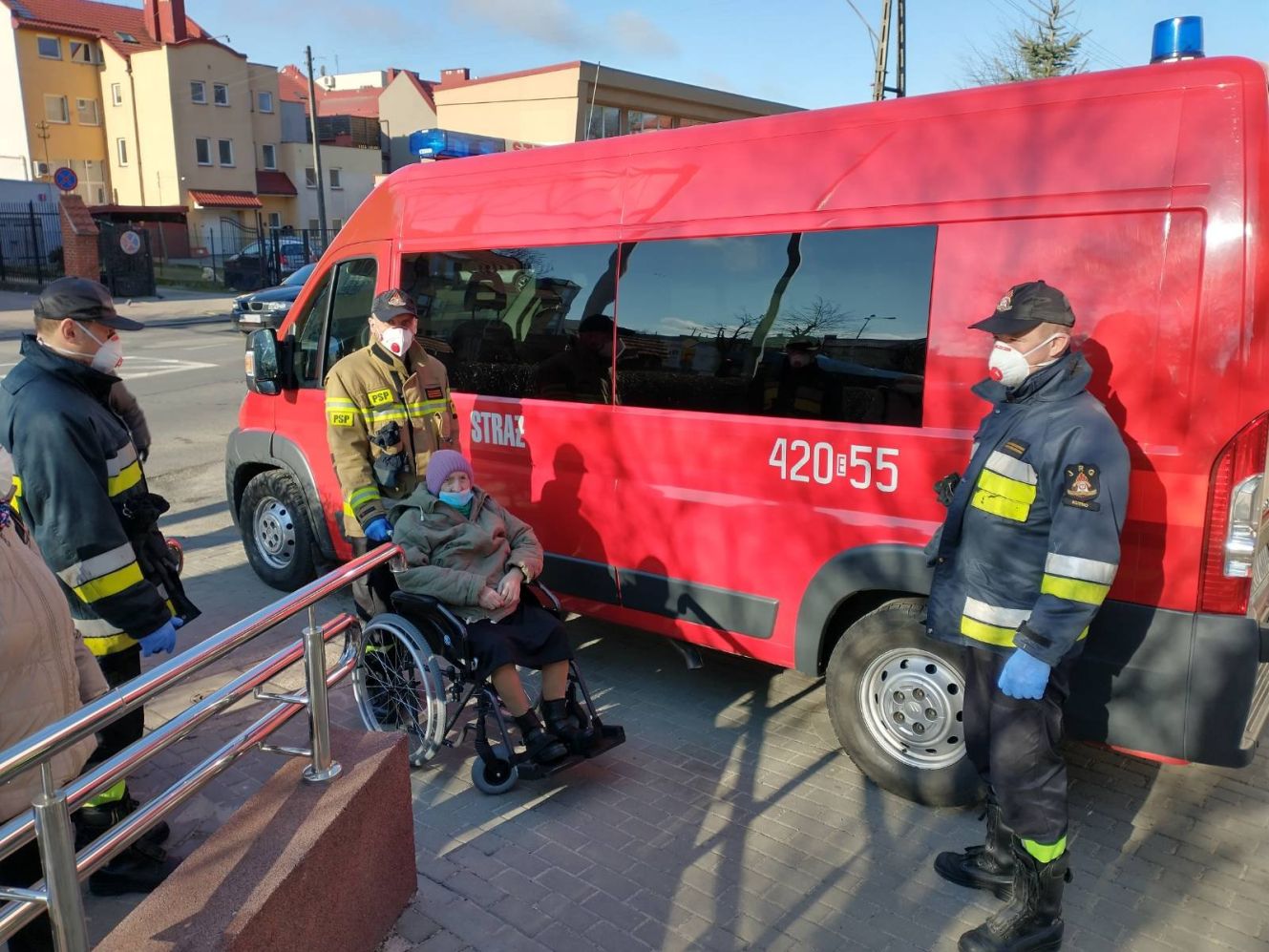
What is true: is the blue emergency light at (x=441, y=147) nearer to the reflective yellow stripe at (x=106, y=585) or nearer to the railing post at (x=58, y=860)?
the reflective yellow stripe at (x=106, y=585)

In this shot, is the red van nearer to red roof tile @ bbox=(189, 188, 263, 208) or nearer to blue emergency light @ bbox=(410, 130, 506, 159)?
blue emergency light @ bbox=(410, 130, 506, 159)

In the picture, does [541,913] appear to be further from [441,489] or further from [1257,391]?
[1257,391]

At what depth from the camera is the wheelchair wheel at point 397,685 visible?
A: 405cm

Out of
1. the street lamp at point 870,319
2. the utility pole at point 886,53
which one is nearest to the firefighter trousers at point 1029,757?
the street lamp at point 870,319

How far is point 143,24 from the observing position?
4794 cm

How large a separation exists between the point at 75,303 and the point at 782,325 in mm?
2566

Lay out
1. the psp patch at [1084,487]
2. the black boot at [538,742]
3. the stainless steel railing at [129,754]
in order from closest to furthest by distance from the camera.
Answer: the stainless steel railing at [129,754] → the psp patch at [1084,487] → the black boot at [538,742]

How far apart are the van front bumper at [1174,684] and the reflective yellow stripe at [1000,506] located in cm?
61

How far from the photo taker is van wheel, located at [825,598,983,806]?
148 inches

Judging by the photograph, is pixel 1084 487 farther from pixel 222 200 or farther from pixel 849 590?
pixel 222 200

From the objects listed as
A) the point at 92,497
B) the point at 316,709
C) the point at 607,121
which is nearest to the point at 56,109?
the point at 607,121

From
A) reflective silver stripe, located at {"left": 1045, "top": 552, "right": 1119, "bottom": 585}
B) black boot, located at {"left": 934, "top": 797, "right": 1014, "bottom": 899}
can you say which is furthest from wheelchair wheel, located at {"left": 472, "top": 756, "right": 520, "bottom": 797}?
reflective silver stripe, located at {"left": 1045, "top": 552, "right": 1119, "bottom": 585}

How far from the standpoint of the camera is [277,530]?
6.32 metres

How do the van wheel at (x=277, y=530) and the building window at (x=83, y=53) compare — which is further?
the building window at (x=83, y=53)
